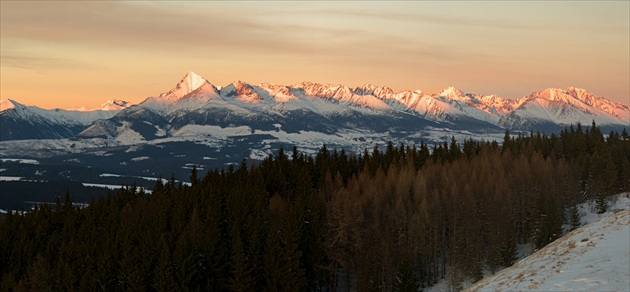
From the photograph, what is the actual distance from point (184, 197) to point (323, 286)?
34.1 meters

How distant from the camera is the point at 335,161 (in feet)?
522

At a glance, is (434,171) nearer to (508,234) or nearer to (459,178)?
(459,178)

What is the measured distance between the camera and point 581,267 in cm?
3531

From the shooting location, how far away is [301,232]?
9862 cm

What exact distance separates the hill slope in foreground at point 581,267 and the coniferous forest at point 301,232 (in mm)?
46839

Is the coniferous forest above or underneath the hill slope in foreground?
underneath

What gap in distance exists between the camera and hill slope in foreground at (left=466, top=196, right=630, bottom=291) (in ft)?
105

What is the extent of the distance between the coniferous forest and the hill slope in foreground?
46.8 metres

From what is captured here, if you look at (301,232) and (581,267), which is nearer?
(581,267)

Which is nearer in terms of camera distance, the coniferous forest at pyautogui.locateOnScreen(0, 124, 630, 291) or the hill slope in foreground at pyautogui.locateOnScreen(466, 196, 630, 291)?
the hill slope in foreground at pyautogui.locateOnScreen(466, 196, 630, 291)

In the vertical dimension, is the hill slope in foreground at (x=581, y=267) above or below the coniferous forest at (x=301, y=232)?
above

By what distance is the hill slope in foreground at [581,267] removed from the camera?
3206 cm

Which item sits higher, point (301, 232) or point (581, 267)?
point (581, 267)

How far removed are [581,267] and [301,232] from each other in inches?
Result: 2602
